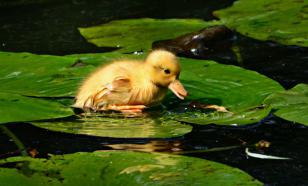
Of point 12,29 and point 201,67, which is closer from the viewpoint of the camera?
point 201,67

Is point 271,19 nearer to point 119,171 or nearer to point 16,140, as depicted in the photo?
point 16,140

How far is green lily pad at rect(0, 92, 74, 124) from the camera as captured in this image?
333cm

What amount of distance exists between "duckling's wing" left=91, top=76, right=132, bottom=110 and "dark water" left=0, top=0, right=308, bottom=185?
339 mm

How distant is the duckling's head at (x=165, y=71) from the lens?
3.65 metres

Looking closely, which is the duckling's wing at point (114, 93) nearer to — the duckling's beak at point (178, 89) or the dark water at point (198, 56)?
the duckling's beak at point (178, 89)

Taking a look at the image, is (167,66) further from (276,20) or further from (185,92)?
(276,20)

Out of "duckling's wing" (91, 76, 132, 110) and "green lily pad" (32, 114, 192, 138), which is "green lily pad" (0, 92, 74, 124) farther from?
"duckling's wing" (91, 76, 132, 110)

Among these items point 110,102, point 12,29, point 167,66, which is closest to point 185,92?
point 167,66

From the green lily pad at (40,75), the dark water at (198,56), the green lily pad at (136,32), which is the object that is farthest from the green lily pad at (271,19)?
the green lily pad at (40,75)

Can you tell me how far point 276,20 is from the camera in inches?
205

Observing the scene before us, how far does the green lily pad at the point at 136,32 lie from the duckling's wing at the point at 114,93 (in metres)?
1.03

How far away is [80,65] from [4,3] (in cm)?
266

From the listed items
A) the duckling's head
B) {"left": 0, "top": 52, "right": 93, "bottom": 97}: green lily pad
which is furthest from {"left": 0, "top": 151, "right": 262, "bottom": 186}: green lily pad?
{"left": 0, "top": 52, "right": 93, "bottom": 97}: green lily pad

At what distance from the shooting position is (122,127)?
11.1 ft
